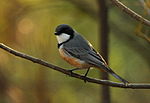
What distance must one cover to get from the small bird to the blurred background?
1059mm

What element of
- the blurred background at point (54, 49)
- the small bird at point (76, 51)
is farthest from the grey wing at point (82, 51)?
the blurred background at point (54, 49)

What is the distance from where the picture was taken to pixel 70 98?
6625 millimetres

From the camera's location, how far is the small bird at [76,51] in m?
4.04

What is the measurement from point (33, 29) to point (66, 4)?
0.51m

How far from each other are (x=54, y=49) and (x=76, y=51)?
222cm

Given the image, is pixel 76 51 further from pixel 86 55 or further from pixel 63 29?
pixel 63 29

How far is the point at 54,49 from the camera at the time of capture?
254 inches

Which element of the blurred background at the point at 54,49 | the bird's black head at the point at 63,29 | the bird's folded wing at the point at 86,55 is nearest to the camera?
the bird's folded wing at the point at 86,55

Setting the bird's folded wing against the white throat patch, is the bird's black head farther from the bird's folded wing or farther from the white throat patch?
the bird's folded wing

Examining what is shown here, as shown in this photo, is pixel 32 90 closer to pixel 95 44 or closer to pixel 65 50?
pixel 95 44

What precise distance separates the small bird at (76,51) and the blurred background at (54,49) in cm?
106

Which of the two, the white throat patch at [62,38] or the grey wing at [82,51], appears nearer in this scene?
the grey wing at [82,51]

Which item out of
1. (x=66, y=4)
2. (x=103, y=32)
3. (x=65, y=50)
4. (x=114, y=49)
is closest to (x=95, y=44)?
(x=114, y=49)

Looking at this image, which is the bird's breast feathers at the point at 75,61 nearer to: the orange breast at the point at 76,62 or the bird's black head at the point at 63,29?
the orange breast at the point at 76,62
